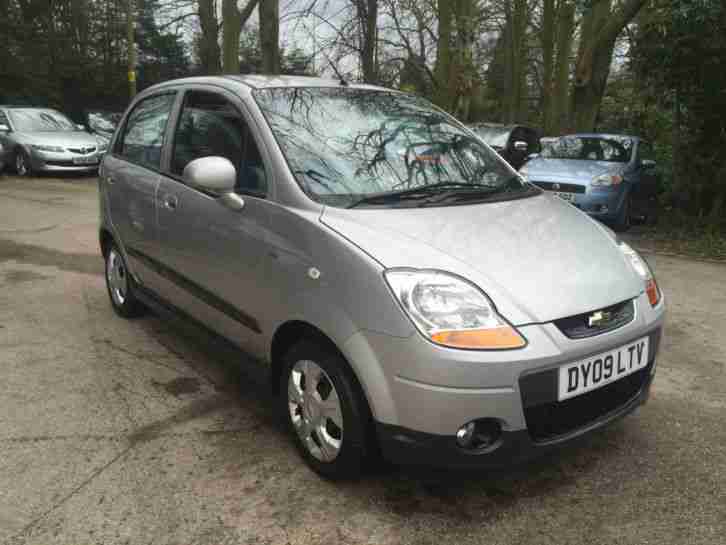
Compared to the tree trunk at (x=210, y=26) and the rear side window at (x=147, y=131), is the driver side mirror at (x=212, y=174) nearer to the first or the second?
the rear side window at (x=147, y=131)

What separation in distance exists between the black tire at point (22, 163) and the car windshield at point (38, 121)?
28.4 inches

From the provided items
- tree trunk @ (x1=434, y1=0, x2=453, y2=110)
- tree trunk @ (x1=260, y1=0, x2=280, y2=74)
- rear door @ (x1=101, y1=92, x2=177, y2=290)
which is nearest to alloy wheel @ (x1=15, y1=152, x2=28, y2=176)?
tree trunk @ (x1=260, y1=0, x2=280, y2=74)

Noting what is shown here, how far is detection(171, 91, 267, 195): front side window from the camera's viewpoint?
127 inches

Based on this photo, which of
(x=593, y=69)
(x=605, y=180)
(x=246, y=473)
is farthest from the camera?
(x=593, y=69)

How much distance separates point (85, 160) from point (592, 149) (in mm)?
10034

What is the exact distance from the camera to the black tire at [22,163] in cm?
1411

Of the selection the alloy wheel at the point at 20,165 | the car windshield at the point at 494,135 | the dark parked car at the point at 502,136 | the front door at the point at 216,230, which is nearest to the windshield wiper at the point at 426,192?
the front door at the point at 216,230

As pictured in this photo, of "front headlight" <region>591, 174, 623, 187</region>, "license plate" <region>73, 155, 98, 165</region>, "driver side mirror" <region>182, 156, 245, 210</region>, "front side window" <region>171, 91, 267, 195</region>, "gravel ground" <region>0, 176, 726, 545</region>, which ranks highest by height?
"front side window" <region>171, 91, 267, 195</region>

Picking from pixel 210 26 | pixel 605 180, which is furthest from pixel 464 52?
pixel 210 26

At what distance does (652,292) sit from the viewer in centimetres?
302

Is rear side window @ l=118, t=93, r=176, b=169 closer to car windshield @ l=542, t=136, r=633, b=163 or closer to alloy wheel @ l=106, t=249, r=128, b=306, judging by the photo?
alloy wheel @ l=106, t=249, r=128, b=306

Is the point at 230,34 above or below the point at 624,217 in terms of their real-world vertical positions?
above

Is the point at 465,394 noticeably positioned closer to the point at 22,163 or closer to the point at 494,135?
the point at 494,135

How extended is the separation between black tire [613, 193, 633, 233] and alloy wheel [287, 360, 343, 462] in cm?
758
